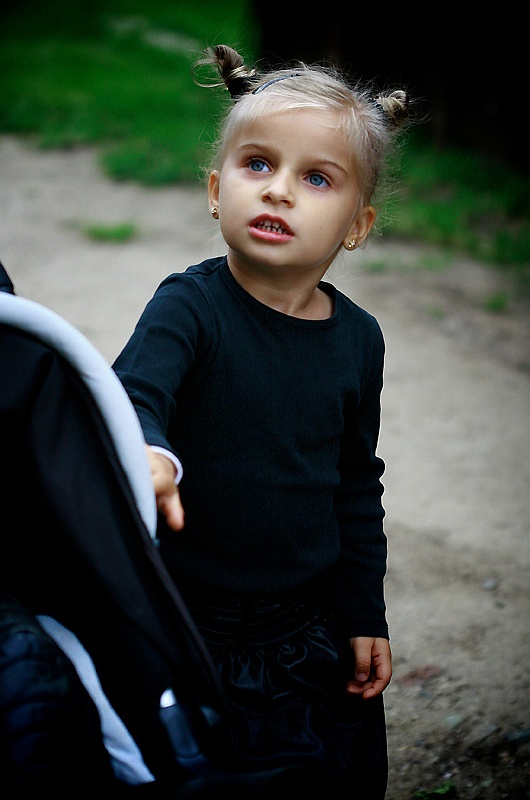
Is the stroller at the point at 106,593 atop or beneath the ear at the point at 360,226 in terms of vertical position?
beneath

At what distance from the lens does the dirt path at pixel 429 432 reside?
85.8 inches

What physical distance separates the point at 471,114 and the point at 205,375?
637 cm

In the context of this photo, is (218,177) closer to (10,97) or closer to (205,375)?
(205,375)

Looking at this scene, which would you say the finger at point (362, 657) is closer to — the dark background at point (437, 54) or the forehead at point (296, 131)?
the forehead at point (296, 131)

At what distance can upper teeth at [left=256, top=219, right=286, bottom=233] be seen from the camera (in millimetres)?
1378

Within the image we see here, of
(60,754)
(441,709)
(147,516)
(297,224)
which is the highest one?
(297,224)

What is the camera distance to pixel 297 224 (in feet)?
4.55

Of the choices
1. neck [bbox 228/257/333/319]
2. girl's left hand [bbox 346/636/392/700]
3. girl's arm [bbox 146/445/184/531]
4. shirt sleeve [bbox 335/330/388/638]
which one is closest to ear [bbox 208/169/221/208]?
neck [bbox 228/257/333/319]

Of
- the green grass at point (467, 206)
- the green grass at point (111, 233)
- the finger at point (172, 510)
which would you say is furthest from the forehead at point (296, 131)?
the green grass at point (111, 233)

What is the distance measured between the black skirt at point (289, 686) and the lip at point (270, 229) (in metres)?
0.58

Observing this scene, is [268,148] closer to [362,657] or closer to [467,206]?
[362,657]

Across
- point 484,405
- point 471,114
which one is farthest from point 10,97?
point 484,405

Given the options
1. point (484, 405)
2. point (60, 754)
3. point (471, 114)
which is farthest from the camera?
point (471, 114)

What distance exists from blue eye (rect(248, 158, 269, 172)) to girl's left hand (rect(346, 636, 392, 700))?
2.77 feet
